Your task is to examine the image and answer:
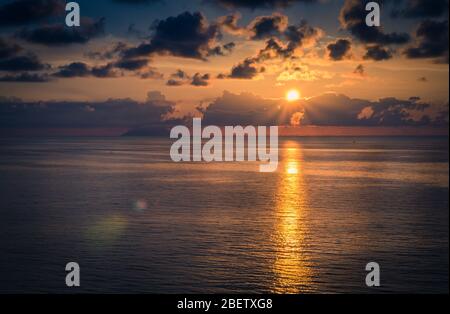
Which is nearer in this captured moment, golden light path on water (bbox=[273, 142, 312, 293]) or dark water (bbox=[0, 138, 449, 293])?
golden light path on water (bbox=[273, 142, 312, 293])

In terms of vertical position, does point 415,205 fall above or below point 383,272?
above

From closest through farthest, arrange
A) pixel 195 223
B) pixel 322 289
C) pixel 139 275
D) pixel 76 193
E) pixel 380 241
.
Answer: pixel 322 289 → pixel 139 275 → pixel 380 241 → pixel 195 223 → pixel 76 193

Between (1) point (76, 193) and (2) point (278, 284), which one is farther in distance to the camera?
(1) point (76, 193)

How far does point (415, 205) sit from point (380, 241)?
26402mm

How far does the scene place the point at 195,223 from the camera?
57875 mm

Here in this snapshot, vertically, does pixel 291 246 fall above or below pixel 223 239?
below

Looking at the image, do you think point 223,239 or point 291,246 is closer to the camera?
point 291,246

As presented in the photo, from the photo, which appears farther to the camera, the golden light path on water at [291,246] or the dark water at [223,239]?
the dark water at [223,239]

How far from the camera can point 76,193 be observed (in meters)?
86.1
